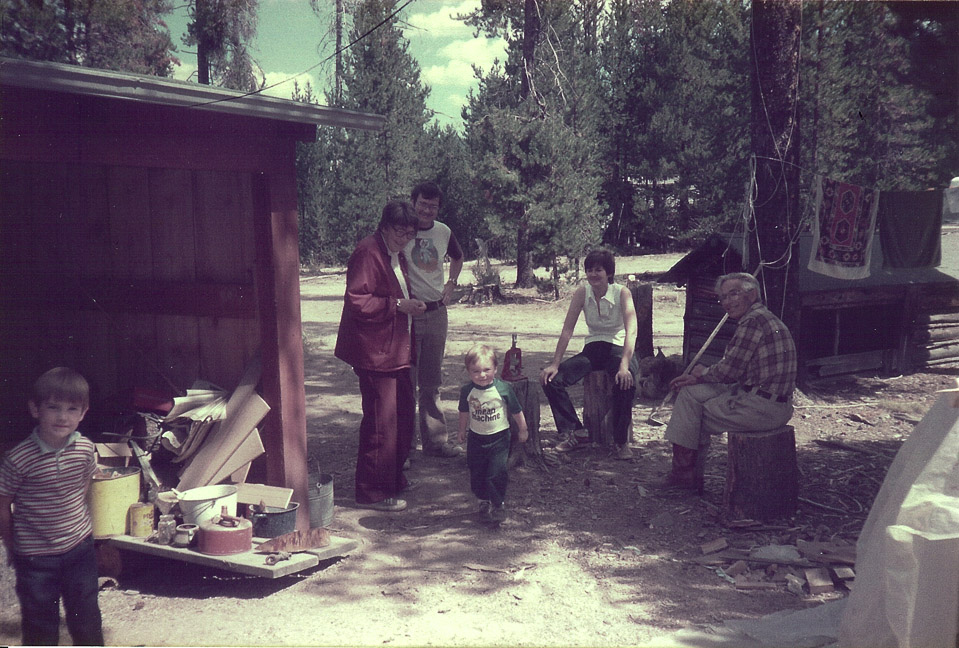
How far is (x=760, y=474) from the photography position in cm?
536

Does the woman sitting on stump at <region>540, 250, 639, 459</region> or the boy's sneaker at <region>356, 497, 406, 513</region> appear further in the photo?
the woman sitting on stump at <region>540, 250, 639, 459</region>

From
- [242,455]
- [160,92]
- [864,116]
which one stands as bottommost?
[242,455]

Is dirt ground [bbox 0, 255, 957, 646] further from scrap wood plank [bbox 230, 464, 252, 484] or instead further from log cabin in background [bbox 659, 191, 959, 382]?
log cabin in background [bbox 659, 191, 959, 382]

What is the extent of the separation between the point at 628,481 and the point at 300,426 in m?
2.62

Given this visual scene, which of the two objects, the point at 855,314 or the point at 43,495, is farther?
the point at 855,314

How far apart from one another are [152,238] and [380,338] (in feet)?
6.24

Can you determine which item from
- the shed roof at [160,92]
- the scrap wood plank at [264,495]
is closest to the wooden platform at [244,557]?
the scrap wood plank at [264,495]

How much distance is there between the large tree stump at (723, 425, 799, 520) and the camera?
5359 millimetres

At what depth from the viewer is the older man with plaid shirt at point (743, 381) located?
17.9 ft

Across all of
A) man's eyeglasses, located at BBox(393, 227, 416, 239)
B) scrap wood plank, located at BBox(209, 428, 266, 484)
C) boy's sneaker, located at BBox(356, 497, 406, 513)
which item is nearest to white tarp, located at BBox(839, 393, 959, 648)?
boy's sneaker, located at BBox(356, 497, 406, 513)

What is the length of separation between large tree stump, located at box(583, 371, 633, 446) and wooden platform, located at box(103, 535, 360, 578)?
9.39 ft

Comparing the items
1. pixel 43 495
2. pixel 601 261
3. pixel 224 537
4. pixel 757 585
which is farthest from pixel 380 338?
pixel 757 585

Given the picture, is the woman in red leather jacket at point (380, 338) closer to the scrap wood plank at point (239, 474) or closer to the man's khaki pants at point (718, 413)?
the scrap wood plank at point (239, 474)

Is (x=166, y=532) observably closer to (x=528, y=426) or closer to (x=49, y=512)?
(x=49, y=512)
